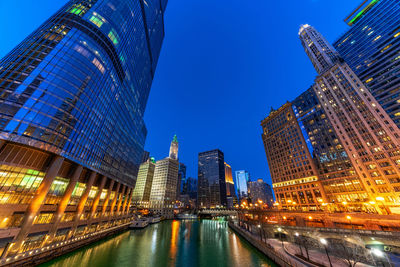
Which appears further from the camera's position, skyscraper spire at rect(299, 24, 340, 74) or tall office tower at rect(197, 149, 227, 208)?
tall office tower at rect(197, 149, 227, 208)

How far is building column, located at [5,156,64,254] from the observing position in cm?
2340

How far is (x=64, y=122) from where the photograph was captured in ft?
102

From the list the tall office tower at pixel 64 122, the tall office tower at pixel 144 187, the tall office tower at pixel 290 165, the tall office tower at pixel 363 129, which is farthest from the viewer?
the tall office tower at pixel 144 187

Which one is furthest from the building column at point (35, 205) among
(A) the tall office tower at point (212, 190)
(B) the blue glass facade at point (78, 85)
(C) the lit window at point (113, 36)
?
(A) the tall office tower at point (212, 190)

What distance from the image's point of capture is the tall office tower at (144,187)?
411 ft

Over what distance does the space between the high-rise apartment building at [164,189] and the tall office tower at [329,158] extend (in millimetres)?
107186

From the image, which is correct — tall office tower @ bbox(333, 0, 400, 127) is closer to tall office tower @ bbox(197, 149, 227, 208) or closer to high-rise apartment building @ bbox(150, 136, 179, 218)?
high-rise apartment building @ bbox(150, 136, 179, 218)

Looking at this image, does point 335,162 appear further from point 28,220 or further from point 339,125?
point 28,220

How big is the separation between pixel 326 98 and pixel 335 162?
33.5 m

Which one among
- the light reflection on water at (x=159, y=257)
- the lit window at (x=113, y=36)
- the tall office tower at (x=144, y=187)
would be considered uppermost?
the lit window at (x=113, y=36)

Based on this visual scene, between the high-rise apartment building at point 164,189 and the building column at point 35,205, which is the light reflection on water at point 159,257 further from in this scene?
the high-rise apartment building at point 164,189

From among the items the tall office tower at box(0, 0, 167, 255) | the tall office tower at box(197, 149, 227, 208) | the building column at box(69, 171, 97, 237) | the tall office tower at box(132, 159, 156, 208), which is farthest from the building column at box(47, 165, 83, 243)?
the tall office tower at box(197, 149, 227, 208)

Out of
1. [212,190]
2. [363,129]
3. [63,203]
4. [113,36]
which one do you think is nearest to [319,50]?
[363,129]

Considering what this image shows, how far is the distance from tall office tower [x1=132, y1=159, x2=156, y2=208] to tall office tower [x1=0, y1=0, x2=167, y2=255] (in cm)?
7012
